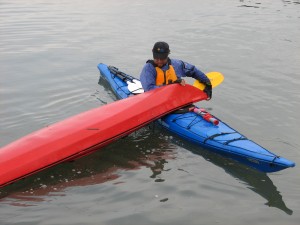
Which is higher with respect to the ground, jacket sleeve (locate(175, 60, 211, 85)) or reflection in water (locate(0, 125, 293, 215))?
jacket sleeve (locate(175, 60, 211, 85))

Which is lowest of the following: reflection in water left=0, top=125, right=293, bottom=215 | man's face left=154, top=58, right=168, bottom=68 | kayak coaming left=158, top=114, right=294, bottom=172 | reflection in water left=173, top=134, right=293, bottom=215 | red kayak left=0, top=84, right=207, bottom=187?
reflection in water left=173, top=134, right=293, bottom=215

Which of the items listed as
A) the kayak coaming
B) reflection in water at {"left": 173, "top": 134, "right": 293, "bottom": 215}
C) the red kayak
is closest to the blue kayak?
the kayak coaming

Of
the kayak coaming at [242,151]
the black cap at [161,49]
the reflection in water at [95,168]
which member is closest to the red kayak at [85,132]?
the reflection in water at [95,168]

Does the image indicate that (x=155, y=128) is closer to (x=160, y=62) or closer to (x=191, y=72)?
(x=160, y=62)

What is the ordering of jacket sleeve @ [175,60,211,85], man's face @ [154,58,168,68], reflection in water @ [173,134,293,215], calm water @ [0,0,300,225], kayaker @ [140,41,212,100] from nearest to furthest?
calm water @ [0,0,300,225], reflection in water @ [173,134,293,215], kayaker @ [140,41,212,100], man's face @ [154,58,168,68], jacket sleeve @ [175,60,211,85]

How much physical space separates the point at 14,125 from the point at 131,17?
12.2m

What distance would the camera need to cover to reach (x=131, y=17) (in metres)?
18.9

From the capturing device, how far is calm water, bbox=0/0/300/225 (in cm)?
537

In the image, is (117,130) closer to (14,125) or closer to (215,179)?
(215,179)

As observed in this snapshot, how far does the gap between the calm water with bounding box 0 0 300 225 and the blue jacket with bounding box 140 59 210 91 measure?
0.88 metres

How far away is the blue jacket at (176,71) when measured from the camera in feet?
25.1

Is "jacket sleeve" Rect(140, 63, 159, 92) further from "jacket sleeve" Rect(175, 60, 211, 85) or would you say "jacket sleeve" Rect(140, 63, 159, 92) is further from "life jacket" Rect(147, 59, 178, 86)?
"jacket sleeve" Rect(175, 60, 211, 85)

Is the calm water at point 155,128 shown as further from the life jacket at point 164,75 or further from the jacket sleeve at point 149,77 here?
the life jacket at point 164,75

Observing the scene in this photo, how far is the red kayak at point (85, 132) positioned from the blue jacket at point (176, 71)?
0.35 metres
